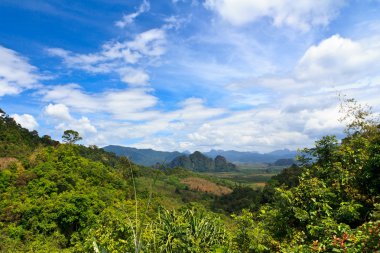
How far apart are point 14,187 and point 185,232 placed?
27.4 meters

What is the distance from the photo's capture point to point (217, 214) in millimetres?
17672

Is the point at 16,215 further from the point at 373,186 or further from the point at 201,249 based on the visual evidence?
the point at 373,186

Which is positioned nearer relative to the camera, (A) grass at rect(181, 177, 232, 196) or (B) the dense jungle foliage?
(B) the dense jungle foliage

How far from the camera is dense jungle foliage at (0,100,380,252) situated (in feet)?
22.0

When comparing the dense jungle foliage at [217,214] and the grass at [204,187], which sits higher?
the dense jungle foliage at [217,214]

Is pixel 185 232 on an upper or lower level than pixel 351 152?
lower

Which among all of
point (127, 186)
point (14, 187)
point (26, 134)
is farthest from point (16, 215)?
point (26, 134)

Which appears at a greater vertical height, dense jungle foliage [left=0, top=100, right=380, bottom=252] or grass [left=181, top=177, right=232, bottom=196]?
dense jungle foliage [left=0, top=100, right=380, bottom=252]

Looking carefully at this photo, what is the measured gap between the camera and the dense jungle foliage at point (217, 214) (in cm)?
670

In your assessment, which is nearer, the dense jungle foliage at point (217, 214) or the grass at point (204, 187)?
the dense jungle foliage at point (217, 214)

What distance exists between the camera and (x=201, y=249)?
8.55m

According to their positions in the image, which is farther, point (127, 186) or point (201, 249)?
point (127, 186)

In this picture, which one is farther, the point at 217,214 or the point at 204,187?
the point at 204,187

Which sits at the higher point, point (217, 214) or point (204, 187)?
point (217, 214)
